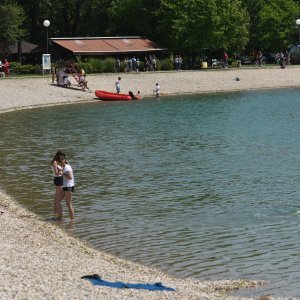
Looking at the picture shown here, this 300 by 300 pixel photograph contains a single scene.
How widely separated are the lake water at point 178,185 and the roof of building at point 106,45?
26873 millimetres

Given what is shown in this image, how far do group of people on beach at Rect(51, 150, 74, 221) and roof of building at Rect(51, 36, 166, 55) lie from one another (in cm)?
5658

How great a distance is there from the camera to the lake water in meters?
17.4

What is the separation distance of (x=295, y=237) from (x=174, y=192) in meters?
6.63

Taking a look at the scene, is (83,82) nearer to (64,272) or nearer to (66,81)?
(66,81)

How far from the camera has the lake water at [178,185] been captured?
57.0 ft

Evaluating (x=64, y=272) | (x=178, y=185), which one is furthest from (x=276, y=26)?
(x=64, y=272)

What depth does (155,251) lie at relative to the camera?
1777 centimetres

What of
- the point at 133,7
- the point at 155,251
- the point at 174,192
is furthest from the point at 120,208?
the point at 133,7

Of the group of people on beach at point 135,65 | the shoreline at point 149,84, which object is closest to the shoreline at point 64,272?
the shoreline at point 149,84

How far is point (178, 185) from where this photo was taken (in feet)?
85.1

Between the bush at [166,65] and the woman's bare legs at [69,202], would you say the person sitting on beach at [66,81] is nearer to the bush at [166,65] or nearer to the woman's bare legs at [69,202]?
the bush at [166,65]

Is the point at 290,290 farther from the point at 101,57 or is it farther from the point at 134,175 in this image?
the point at 101,57

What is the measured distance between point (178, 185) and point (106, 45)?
5543 cm

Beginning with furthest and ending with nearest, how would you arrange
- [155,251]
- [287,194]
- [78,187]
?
[78,187], [287,194], [155,251]
